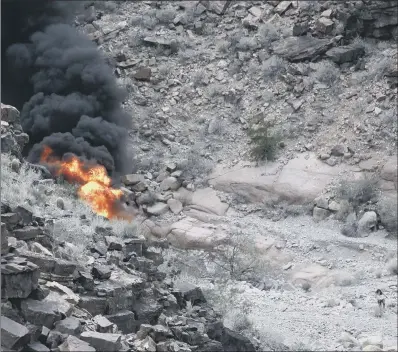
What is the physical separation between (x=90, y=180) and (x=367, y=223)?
743 cm

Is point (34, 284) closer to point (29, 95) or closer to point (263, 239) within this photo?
point (263, 239)

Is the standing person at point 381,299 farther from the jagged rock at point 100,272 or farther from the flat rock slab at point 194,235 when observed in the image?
the jagged rock at point 100,272

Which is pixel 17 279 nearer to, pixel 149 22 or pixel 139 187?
pixel 139 187

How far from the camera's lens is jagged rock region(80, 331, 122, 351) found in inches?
285

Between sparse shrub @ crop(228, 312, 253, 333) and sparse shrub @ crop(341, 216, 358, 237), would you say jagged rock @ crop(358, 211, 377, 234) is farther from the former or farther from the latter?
sparse shrub @ crop(228, 312, 253, 333)

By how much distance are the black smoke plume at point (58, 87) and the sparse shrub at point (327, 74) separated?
20.8 ft

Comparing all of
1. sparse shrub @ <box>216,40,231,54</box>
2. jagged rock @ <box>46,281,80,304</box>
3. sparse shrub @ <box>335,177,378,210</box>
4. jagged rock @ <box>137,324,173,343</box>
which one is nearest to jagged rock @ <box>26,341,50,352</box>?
jagged rock @ <box>46,281,80,304</box>

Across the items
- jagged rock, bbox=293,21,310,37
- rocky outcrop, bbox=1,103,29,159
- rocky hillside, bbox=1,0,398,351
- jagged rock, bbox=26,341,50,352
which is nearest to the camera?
jagged rock, bbox=26,341,50,352

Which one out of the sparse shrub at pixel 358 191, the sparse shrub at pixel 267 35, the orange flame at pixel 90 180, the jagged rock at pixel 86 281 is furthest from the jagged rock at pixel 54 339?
the sparse shrub at pixel 267 35

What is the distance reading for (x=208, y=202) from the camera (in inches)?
835

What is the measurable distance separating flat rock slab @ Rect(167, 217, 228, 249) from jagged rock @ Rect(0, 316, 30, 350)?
1216 centimetres

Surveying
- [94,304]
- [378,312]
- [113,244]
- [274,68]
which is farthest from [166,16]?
[94,304]

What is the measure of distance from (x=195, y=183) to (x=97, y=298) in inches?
496

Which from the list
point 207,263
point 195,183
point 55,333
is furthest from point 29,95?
point 55,333
